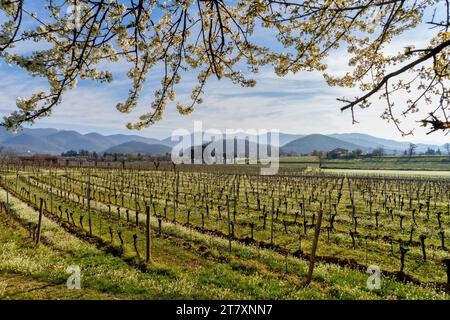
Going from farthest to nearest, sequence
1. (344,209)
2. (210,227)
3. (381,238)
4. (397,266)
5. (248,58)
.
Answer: (344,209)
(210,227)
(381,238)
(397,266)
(248,58)

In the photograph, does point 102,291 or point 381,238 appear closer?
point 102,291

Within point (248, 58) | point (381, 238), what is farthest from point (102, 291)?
point (381, 238)

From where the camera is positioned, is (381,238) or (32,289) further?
(381,238)

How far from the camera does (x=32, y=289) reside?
32.7ft

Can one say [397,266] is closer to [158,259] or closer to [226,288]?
[226,288]

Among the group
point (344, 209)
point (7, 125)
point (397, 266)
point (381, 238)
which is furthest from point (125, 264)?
point (344, 209)

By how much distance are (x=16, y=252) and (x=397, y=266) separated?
16.9 m

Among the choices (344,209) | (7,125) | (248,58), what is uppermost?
(248,58)

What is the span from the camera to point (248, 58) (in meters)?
7.67
